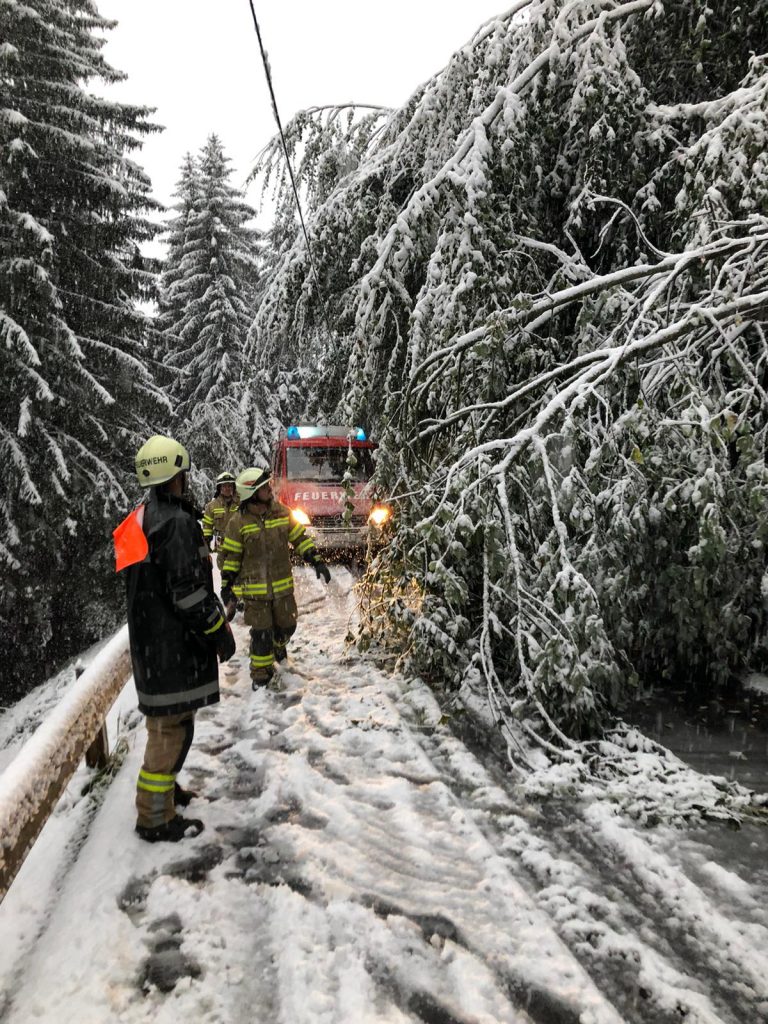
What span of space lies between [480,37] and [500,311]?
2.63 meters

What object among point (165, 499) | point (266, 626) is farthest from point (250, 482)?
point (165, 499)

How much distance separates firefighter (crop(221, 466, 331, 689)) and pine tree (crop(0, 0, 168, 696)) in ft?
24.2

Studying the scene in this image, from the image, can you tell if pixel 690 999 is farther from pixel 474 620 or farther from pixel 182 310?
pixel 182 310

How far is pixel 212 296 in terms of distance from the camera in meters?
24.0

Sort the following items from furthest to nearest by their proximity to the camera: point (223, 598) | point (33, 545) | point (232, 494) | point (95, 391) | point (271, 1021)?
point (95, 391)
point (33, 545)
point (232, 494)
point (223, 598)
point (271, 1021)

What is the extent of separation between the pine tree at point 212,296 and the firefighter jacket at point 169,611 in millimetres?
19555

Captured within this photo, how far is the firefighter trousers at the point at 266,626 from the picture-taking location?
5.64 m

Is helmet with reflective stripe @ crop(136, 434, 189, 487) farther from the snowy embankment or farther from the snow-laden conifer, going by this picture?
the snowy embankment

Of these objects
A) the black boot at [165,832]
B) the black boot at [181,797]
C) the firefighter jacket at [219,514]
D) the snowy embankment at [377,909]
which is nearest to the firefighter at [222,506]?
the firefighter jacket at [219,514]

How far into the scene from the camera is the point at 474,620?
5.79m

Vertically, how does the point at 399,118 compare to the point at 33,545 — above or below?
above

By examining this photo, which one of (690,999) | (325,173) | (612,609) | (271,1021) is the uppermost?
(325,173)

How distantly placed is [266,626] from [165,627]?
8.17 feet

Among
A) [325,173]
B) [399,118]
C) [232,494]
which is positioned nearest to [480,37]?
[399,118]
